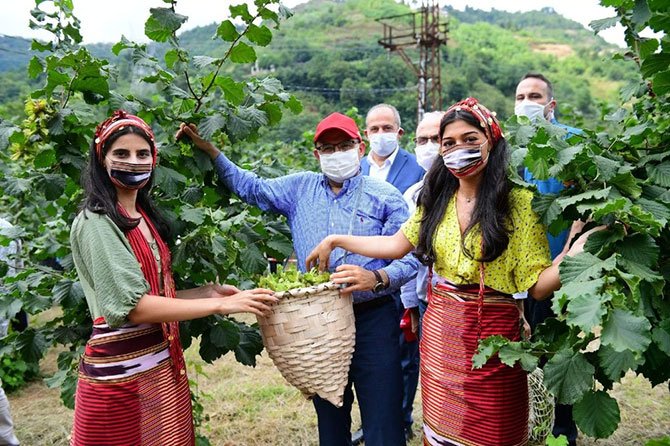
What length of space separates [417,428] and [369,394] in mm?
1915

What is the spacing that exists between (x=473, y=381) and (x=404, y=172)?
95.5 inches

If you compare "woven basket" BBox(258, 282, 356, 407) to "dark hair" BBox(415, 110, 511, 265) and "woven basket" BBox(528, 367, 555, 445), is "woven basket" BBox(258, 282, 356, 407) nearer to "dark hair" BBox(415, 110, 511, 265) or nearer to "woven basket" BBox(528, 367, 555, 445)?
"dark hair" BBox(415, 110, 511, 265)

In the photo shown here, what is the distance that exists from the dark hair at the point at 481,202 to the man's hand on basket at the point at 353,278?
0.25 meters

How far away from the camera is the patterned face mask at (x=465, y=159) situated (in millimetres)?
2191

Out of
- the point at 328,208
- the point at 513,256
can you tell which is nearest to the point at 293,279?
the point at 328,208

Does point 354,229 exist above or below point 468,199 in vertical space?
below

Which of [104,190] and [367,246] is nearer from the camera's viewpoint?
[104,190]

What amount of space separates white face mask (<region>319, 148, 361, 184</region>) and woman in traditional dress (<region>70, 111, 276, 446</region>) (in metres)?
0.79

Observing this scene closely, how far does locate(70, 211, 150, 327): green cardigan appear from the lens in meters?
2.03

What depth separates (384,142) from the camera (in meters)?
4.47

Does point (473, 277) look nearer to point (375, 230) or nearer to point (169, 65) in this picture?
point (375, 230)

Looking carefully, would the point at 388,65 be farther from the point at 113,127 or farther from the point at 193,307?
the point at 193,307

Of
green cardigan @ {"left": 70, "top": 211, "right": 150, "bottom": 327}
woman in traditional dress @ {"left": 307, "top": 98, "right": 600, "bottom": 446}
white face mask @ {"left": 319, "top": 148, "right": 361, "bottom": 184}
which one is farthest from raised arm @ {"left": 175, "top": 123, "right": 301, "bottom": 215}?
green cardigan @ {"left": 70, "top": 211, "right": 150, "bottom": 327}

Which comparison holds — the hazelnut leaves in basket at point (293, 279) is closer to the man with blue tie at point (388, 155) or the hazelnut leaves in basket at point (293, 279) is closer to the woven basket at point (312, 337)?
A: the woven basket at point (312, 337)
